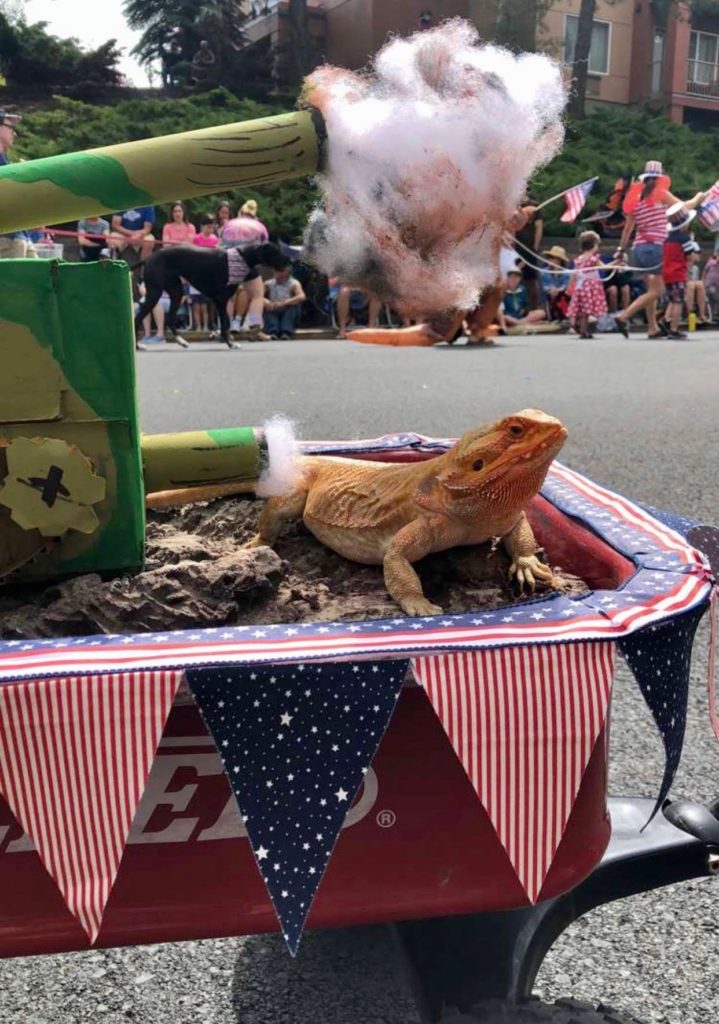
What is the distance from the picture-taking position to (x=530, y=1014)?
104 centimetres

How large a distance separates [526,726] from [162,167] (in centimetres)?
72

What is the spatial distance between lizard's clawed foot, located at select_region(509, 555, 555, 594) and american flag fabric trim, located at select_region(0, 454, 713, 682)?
223 millimetres

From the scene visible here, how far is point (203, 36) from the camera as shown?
2870cm

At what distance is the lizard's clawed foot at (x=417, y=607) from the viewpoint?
1142mm

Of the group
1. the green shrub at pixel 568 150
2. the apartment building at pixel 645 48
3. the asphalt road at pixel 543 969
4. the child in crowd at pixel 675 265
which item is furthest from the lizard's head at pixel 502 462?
the apartment building at pixel 645 48

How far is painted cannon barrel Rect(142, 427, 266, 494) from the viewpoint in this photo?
4.67 feet

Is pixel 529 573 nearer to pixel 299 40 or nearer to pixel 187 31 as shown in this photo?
pixel 299 40

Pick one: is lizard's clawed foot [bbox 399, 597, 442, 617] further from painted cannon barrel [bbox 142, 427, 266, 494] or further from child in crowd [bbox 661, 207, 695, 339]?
child in crowd [bbox 661, 207, 695, 339]

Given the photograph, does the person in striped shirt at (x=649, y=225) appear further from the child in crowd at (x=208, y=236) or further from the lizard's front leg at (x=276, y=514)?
the lizard's front leg at (x=276, y=514)

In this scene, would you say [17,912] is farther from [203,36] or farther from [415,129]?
[203,36]

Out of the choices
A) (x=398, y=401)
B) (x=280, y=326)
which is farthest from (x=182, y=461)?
(x=280, y=326)

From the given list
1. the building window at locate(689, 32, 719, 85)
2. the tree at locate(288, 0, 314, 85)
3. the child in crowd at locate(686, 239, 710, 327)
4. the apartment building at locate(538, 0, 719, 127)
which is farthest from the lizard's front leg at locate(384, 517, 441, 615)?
Result: the building window at locate(689, 32, 719, 85)

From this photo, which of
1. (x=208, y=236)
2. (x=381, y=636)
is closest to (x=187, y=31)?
(x=208, y=236)

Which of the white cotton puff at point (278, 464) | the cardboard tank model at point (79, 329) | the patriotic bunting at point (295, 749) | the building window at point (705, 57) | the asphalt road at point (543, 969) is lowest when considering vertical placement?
the asphalt road at point (543, 969)
